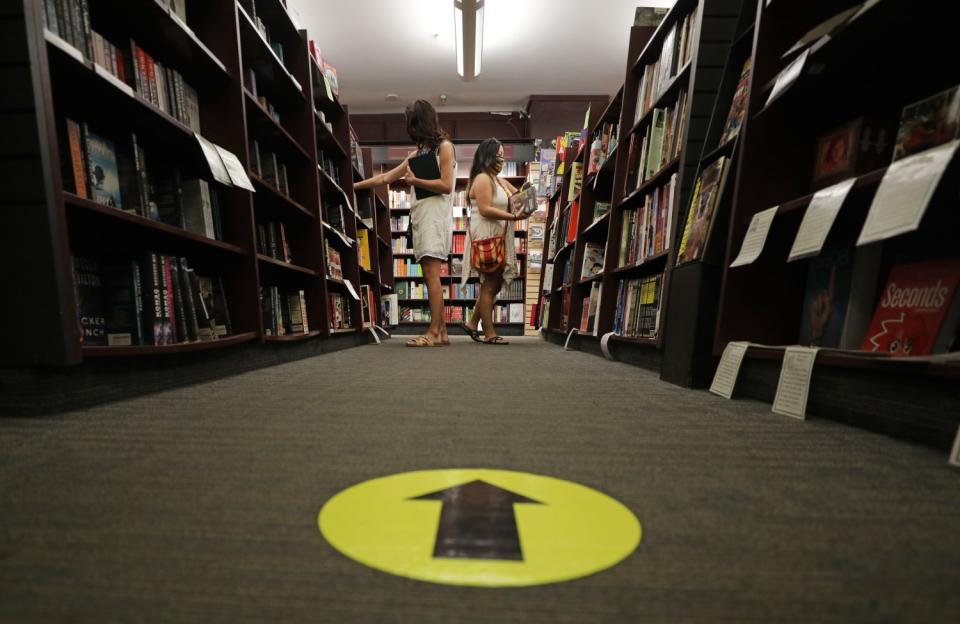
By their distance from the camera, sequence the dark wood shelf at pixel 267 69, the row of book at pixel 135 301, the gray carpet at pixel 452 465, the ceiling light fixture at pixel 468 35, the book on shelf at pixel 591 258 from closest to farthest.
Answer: the gray carpet at pixel 452 465 → the row of book at pixel 135 301 → the dark wood shelf at pixel 267 69 → the book on shelf at pixel 591 258 → the ceiling light fixture at pixel 468 35

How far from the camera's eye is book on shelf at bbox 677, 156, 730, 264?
1209mm

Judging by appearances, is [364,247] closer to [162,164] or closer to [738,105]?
[162,164]

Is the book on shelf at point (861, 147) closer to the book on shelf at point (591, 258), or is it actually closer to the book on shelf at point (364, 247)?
the book on shelf at point (591, 258)

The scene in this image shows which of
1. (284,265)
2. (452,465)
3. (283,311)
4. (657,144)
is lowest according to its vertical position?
(452,465)

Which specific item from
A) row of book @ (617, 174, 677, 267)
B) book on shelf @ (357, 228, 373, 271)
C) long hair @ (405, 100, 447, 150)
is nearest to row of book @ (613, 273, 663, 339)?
row of book @ (617, 174, 677, 267)

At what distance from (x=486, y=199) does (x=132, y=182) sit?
2.01 m

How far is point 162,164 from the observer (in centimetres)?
138

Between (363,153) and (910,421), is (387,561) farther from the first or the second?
(363,153)

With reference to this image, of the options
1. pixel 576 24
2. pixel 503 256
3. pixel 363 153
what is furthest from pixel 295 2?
pixel 503 256

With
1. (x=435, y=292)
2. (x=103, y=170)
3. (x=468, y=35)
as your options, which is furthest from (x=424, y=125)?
(x=468, y=35)

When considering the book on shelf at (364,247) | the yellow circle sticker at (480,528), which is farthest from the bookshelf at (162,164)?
the book on shelf at (364,247)

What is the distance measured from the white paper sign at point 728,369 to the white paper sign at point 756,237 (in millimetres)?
227

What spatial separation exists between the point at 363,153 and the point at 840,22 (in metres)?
4.13

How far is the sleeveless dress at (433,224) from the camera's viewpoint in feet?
8.77
